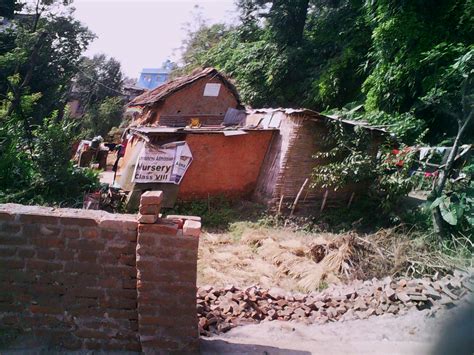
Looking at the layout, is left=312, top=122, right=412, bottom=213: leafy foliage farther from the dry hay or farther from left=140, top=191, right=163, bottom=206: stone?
left=140, top=191, right=163, bottom=206: stone

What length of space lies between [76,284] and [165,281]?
0.71 m

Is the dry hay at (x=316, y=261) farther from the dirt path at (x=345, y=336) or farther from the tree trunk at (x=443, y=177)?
the dirt path at (x=345, y=336)

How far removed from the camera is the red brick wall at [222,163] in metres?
9.58

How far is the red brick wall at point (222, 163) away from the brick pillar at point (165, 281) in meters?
6.75

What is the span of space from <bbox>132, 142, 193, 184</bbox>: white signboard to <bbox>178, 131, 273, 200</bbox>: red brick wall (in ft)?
0.65

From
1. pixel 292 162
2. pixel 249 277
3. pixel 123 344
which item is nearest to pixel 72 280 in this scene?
pixel 123 344

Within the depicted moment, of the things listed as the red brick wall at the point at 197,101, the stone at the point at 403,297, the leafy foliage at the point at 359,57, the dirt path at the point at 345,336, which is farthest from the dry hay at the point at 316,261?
the red brick wall at the point at 197,101

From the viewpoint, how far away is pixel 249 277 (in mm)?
5988

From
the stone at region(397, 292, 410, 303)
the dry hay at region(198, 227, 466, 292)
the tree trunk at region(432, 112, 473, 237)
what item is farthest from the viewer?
the tree trunk at region(432, 112, 473, 237)

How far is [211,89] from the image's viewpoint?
43.0 feet

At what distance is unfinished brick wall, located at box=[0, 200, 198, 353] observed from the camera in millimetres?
2867

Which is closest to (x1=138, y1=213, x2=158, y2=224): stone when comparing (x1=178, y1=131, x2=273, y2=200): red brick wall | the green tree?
(x1=178, y1=131, x2=273, y2=200): red brick wall

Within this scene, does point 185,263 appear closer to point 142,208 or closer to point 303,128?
point 142,208

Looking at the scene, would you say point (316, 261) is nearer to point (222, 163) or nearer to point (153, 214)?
point (153, 214)
